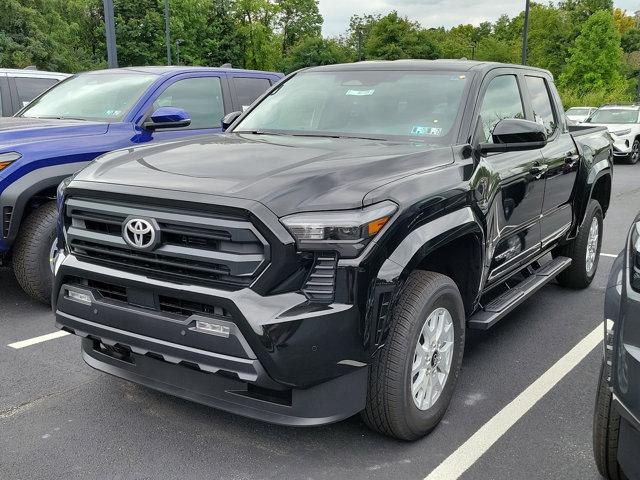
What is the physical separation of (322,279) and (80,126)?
3573mm

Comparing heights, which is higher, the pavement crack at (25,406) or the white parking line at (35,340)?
the pavement crack at (25,406)

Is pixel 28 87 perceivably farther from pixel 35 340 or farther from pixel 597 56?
pixel 597 56

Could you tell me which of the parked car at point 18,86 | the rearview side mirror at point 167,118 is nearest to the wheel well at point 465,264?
the rearview side mirror at point 167,118

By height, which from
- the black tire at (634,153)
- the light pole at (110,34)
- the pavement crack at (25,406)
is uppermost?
the light pole at (110,34)

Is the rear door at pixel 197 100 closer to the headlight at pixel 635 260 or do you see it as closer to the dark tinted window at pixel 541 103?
the dark tinted window at pixel 541 103

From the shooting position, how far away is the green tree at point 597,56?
148 ft

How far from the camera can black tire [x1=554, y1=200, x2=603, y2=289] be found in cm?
552

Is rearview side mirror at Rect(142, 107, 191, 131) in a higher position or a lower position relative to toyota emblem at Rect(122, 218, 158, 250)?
higher

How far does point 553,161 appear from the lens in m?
4.62

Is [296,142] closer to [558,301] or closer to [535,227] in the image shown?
[535,227]

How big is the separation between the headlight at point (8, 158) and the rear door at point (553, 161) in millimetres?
3722

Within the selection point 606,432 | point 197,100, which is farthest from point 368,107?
point 197,100

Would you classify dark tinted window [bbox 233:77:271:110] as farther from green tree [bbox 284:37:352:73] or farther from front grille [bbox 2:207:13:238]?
green tree [bbox 284:37:352:73]

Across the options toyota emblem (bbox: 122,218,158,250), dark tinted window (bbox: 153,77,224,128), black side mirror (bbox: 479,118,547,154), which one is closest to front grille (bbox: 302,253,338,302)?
toyota emblem (bbox: 122,218,158,250)
